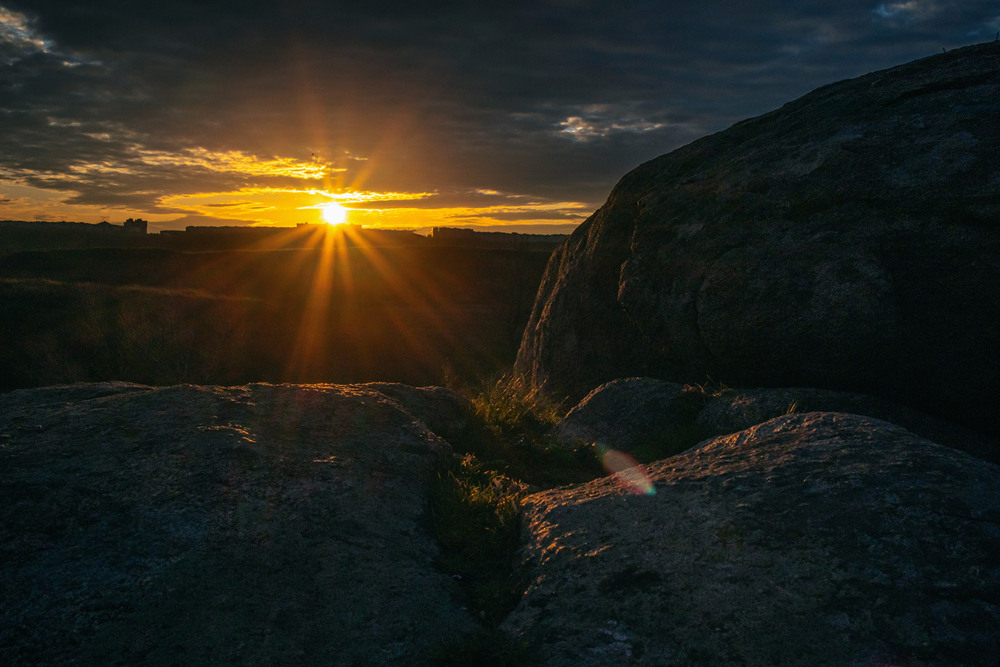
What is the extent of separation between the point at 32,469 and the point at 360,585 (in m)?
1.87

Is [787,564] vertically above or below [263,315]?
above

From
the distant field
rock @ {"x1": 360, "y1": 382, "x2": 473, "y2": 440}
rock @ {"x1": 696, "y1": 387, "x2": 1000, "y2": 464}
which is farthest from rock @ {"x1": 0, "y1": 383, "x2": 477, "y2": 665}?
the distant field

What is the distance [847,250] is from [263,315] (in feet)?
73.5

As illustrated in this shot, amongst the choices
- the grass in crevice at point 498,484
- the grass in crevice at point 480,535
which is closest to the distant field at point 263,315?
the grass in crevice at point 498,484

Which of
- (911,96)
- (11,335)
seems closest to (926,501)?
(911,96)

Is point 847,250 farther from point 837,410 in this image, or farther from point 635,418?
point 635,418

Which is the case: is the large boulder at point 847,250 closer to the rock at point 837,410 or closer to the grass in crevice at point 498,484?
the rock at point 837,410

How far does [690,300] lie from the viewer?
6.52 meters

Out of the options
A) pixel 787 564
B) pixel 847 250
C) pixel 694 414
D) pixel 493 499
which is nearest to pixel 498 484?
pixel 493 499

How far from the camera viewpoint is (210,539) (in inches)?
114

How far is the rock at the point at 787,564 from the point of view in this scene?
2.22 metres

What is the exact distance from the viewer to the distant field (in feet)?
51.5

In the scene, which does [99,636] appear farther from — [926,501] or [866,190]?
[866,190]

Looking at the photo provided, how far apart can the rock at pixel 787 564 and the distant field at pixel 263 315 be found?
8542mm
